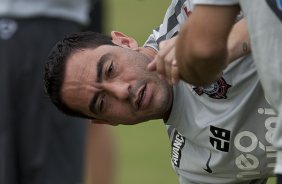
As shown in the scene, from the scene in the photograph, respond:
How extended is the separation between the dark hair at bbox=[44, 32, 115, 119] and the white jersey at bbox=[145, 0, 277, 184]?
23cm

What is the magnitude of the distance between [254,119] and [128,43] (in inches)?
27.3

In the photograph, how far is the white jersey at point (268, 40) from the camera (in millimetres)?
3680

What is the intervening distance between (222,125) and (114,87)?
1.51ft

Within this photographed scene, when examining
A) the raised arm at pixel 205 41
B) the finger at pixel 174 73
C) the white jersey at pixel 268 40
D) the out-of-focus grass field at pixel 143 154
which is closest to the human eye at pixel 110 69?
the finger at pixel 174 73

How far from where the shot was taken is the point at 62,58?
5.19 meters

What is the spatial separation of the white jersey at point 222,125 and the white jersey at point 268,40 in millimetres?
915

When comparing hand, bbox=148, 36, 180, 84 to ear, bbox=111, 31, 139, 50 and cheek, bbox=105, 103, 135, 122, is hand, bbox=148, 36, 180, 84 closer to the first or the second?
cheek, bbox=105, 103, 135, 122

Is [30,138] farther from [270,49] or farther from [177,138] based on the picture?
[270,49]

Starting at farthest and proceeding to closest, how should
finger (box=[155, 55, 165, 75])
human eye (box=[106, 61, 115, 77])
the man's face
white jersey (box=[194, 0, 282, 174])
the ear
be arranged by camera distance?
the ear < human eye (box=[106, 61, 115, 77]) < the man's face < finger (box=[155, 55, 165, 75]) < white jersey (box=[194, 0, 282, 174])

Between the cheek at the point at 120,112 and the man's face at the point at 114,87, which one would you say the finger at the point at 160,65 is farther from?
the cheek at the point at 120,112

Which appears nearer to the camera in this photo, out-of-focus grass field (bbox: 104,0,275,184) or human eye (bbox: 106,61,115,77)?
human eye (bbox: 106,61,115,77)

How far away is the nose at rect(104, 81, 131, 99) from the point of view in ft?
16.1

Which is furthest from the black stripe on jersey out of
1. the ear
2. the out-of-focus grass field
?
the out-of-focus grass field

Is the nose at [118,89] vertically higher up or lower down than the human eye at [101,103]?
higher up
